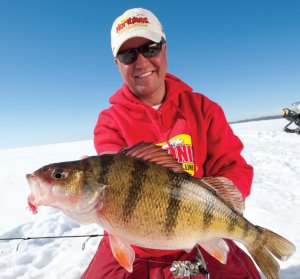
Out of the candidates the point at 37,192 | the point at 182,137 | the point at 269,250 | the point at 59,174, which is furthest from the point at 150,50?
the point at 269,250

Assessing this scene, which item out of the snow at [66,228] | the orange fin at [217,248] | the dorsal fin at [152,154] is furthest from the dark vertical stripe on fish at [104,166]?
the snow at [66,228]

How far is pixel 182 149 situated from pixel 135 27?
112 centimetres

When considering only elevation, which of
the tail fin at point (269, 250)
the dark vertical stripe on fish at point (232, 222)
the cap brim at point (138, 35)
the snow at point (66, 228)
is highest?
the cap brim at point (138, 35)

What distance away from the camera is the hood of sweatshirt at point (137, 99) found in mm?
2904

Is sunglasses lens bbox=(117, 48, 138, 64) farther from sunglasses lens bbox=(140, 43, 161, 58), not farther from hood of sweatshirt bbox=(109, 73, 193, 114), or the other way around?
hood of sweatshirt bbox=(109, 73, 193, 114)

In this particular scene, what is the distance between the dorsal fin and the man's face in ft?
3.66

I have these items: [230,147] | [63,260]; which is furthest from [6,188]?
[230,147]

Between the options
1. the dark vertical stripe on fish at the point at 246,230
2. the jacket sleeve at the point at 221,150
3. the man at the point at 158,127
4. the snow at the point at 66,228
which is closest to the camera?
the dark vertical stripe on fish at the point at 246,230

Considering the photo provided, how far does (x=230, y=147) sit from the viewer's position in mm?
2857

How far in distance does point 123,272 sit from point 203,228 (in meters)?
1.05

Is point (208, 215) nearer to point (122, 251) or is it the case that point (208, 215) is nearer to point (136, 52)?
point (122, 251)

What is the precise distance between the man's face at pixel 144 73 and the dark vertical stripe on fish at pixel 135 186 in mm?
1198

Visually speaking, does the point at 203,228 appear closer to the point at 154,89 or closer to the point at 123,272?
the point at 123,272

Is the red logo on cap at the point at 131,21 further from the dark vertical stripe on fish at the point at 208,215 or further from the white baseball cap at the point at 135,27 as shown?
the dark vertical stripe on fish at the point at 208,215
